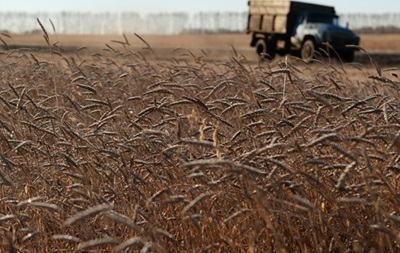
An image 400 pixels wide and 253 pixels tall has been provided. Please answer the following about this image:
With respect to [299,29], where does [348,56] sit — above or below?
below

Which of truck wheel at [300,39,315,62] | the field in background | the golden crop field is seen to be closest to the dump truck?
truck wheel at [300,39,315,62]

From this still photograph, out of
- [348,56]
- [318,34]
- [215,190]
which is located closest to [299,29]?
[318,34]

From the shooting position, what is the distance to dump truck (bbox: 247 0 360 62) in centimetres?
2241

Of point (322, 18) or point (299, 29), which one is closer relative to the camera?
point (322, 18)

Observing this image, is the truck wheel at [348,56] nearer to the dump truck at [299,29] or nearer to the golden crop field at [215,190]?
the dump truck at [299,29]

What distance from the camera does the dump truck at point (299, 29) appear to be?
73.5ft

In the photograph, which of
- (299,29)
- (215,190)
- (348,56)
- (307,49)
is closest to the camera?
(215,190)

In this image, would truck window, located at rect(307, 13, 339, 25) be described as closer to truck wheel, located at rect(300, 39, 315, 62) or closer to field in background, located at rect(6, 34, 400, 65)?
truck wheel, located at rect(300, 39, 315, 62)

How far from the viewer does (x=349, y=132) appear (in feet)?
12.5

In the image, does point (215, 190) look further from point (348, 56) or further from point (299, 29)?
point (348, 56)

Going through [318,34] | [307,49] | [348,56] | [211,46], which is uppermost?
[318,34]

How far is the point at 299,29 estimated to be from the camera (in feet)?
76.5

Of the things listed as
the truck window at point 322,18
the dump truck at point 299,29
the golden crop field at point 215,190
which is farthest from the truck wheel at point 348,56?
the golden crop field at point 215,190

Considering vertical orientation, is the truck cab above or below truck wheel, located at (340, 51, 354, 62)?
above
